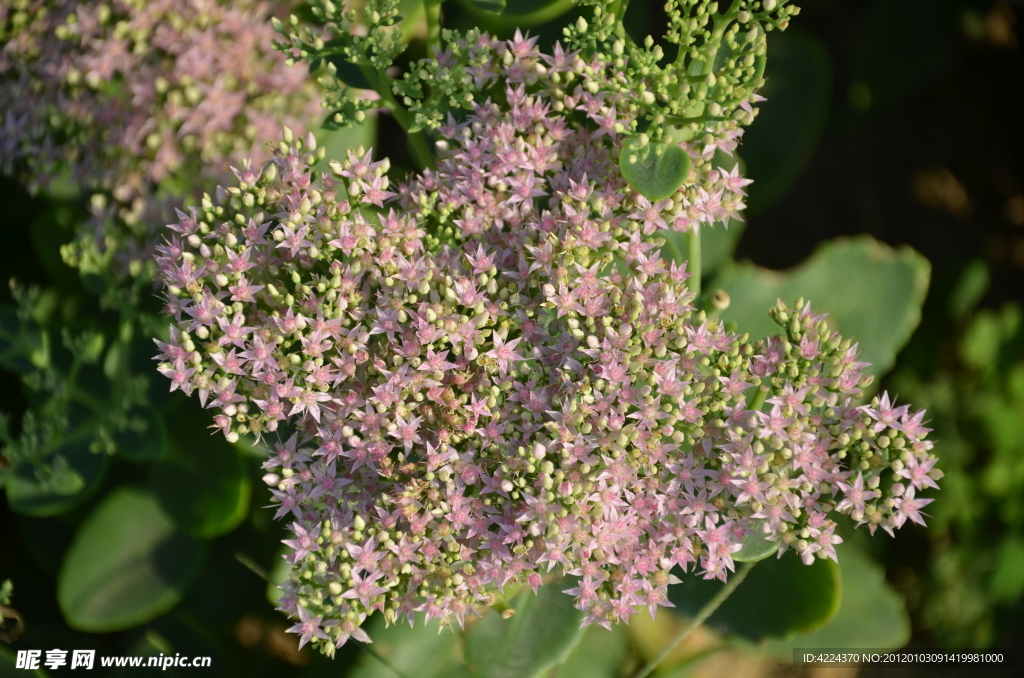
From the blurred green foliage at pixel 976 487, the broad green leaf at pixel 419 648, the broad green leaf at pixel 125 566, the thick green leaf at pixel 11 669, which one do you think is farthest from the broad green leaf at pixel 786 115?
the thick green leaf at pixel 11 669

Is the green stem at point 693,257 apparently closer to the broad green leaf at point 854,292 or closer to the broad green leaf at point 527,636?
the broad green leaf at point 854,292

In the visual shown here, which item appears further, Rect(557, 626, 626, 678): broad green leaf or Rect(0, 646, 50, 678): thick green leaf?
Rect(557, 626, 626, 678): broad green leaf

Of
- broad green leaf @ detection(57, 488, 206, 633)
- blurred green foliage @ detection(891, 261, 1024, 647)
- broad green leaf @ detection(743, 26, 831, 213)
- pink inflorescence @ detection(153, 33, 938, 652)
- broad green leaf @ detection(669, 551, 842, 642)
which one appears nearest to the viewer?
pink inflorescence @ detection(153, 33, 938, 652)

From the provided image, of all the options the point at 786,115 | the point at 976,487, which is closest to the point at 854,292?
the point at 786,115

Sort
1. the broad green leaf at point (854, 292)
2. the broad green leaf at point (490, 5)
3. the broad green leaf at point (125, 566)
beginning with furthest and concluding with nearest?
the broad green leaf at point (854, 292), the broad green leaf at point (125, 566), the broad green leaf at point (490, 5)

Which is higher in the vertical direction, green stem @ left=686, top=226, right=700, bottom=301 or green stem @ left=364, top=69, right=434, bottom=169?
green stem @ left=364, top=69, right=434, bottom=169

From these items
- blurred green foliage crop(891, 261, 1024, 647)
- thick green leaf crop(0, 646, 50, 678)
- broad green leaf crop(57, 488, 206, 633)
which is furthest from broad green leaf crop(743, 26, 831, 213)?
thick green leaf crop(0, 646, 50, 678)

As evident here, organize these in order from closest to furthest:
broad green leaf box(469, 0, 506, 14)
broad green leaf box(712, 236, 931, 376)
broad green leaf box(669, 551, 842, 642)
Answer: broad green leaf box(469, 0, 506, 14), broad green leaf box(669, 551, 842, 642), broad green leaf box(712, 236, 931, 376)

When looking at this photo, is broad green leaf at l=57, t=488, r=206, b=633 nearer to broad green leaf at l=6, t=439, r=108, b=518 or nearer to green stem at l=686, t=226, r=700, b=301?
broad green leaf at l=6, t=439, r=108, b=518
